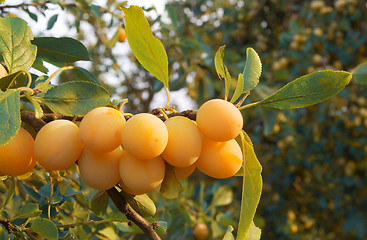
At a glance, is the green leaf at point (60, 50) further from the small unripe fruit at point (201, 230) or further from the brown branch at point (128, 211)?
the small unripe fruit at point (201, 230)

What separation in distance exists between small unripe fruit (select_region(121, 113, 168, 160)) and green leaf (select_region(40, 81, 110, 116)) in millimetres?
59

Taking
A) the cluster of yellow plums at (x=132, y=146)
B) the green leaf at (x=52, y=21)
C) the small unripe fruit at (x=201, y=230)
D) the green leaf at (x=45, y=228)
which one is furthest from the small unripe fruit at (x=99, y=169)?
the small unripe fruit at (x=201, y=230)

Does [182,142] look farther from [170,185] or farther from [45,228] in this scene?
[45,228]

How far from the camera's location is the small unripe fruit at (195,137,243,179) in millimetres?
373

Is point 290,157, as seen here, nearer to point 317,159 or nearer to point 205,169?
point 317,159

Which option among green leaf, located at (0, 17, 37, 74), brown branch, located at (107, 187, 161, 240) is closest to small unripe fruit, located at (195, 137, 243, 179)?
brown branch, located at (107, 187, 161, 240)

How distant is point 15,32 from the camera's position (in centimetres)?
41

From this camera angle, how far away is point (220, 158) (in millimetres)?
373

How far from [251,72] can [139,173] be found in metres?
0.19

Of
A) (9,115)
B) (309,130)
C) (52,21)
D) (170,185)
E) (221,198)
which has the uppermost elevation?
(9,115)

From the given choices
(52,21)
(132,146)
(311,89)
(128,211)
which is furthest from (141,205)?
(52,21)

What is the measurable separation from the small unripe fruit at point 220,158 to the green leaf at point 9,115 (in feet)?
0.59

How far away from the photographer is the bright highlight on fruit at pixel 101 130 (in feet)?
1.12

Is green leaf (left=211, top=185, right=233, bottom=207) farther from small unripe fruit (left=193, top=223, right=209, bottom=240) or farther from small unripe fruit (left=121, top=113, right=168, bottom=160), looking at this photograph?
small unripe fruit (left=121, top=113, right=168, bottom=160)
